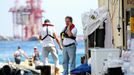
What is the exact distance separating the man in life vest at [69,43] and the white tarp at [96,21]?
29 cm

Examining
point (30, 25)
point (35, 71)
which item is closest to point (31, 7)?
point (30, 25)

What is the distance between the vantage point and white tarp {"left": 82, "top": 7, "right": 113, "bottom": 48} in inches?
376

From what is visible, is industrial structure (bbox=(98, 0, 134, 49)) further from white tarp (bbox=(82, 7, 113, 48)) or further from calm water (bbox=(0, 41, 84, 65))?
calm water (bbox=(0, 41, 84, 65))

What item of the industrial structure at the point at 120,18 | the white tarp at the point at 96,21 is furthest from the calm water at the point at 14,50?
the white tarp at the point at 96,21

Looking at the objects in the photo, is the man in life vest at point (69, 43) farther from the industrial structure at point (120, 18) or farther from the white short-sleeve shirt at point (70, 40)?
the industrial structure at point (120, 18)

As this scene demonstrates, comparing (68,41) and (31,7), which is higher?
(31,7)

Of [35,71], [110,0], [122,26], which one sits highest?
[110,0]

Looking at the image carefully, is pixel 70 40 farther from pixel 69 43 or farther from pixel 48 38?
pixel 48 38

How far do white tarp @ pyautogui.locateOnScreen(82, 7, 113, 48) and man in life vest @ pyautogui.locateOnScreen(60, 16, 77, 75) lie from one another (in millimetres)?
285

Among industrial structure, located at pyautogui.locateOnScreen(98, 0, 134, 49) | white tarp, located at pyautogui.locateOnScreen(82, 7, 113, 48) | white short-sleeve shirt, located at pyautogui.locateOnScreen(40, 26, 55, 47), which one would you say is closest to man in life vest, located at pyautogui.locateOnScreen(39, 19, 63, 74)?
white short-sleeve shirt, located at pyautogui.locateOnScreen(40, 26, 55, 47)

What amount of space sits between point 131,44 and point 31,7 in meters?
30.1

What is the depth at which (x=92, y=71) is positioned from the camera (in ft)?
25.2

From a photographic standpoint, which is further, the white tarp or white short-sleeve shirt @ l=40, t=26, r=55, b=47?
white short-sleeve shirt @ l=40, t=26, r=55, b=47

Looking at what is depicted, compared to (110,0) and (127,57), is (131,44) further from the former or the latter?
(110,0)
